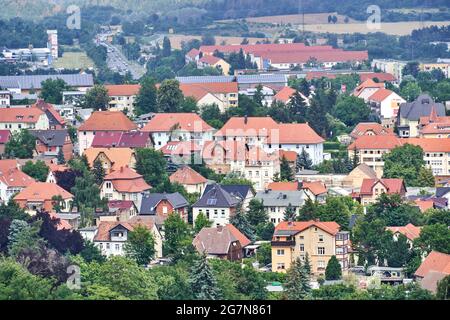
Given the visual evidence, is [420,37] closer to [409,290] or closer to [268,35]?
[268,35]

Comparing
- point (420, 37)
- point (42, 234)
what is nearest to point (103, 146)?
point (42, 234)

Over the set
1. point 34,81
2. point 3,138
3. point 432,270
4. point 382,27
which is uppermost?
point 382,27

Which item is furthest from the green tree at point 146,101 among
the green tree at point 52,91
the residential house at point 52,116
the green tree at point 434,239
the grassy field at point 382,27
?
the grassy field at point 382,27

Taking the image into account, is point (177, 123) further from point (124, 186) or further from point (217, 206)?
point (217, 206)

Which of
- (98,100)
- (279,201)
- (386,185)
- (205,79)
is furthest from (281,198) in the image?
(205,79)

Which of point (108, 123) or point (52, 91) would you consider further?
point (52, 91)

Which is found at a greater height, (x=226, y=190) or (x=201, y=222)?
(x=226, y=190)
